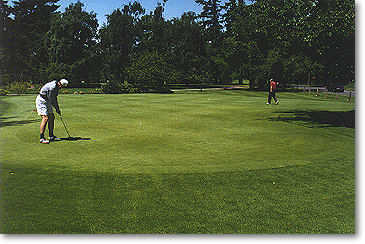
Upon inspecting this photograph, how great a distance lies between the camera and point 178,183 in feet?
24.2

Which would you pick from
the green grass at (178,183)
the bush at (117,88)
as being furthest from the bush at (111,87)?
the green grass at (178,183)

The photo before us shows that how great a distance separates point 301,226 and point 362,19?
19.1ft

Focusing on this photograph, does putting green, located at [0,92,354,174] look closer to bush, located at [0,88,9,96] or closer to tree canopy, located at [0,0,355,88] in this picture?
tree canopy, located at [0,0,355,88]

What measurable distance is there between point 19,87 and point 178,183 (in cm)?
3645

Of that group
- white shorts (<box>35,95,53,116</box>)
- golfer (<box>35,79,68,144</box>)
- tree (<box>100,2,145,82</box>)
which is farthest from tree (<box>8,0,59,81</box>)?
tree (<box>100,2,145,82</box>)

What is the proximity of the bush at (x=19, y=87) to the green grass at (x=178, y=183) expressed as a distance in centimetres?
2706

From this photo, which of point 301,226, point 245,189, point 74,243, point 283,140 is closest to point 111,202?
point 74,243

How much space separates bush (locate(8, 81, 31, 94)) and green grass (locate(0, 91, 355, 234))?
27.1m

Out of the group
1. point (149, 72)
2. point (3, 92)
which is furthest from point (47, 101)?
point (149, 72)

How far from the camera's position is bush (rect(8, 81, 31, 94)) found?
1522 inches

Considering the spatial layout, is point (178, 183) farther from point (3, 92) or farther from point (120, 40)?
point (120, 40)

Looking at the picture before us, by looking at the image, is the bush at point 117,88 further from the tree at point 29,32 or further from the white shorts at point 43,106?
the white shorts at point 43,106

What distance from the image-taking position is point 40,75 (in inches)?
1086

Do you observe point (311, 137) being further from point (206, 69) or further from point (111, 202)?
point (206, 69)
